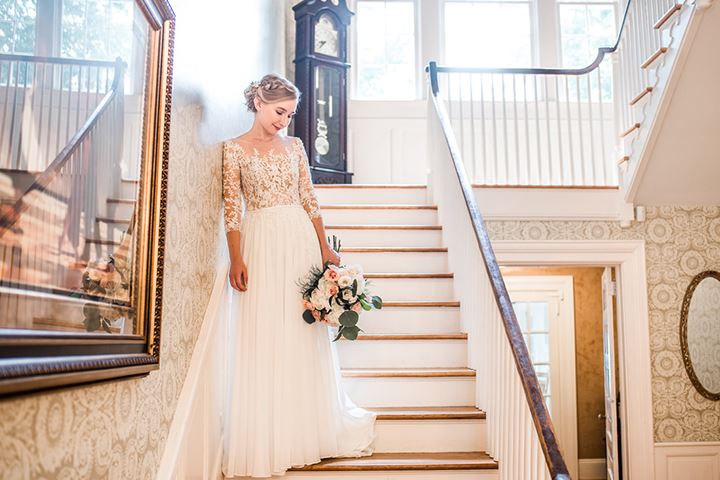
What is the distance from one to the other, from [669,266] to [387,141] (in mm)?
2878

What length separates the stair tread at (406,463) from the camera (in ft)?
8.68

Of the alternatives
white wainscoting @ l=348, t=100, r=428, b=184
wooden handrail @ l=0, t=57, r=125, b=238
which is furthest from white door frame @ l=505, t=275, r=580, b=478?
wooden handrail @ l=0, t=57, r=125, b=238

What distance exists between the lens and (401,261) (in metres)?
4.16

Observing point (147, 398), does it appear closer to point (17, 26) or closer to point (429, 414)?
point (17, 26)

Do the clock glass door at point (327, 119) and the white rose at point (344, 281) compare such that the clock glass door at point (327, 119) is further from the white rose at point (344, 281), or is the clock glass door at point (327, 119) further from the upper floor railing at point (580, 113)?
the white rose at point (344, 281)

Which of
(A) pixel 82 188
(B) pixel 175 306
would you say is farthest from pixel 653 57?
(A) pixel 82 188

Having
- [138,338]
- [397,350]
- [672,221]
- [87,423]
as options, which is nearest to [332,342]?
[397,350]

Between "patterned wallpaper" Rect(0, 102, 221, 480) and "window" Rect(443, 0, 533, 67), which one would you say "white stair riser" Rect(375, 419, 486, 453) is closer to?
"patterned wallpaper" Rect(0, 102, 221, 480)

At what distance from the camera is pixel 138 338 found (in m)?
1.60

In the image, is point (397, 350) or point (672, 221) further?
point (672, 221)

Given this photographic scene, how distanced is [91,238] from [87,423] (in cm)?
35

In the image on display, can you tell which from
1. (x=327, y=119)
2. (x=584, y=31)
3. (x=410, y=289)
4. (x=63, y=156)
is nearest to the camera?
(x=63, y=156)

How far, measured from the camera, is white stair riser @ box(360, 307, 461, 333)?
3.66 meters

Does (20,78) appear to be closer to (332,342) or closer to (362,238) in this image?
(332,342)
